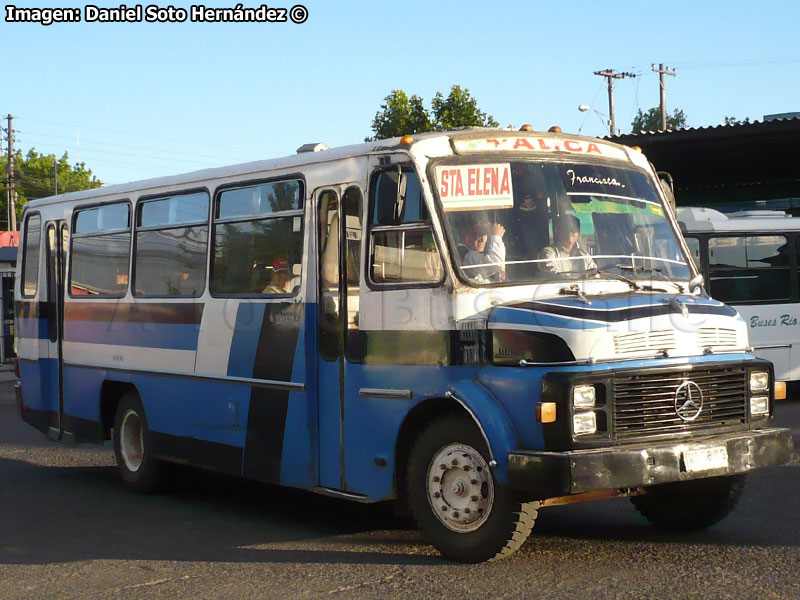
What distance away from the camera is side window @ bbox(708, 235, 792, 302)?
1692 centimetres

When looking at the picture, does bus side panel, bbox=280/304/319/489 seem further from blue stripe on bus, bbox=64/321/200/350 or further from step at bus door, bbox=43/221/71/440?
step at bus door, bbox=43/221/71/440

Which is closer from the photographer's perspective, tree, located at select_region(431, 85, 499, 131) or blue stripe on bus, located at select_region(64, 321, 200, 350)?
blue stripe on bus, located at select_region(64, 321, 200, 350)

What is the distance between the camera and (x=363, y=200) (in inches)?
305

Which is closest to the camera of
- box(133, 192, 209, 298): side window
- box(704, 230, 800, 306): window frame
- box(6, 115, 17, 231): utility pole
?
box(133, 192, 209, 298): side window

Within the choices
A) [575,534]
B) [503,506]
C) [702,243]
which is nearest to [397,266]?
[503,506]

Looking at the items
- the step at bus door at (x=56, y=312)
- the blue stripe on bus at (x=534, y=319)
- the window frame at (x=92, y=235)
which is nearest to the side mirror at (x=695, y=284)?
the blue stripe on bus at (x=534, y=319)

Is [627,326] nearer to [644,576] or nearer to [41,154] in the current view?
[644,576]

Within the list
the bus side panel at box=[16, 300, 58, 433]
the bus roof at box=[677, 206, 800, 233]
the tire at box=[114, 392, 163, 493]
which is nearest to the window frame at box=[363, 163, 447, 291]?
the tire at box=[114, 392, 163, 493]

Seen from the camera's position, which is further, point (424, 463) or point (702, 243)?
point (702, 243)

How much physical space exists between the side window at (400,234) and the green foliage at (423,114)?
32955 millimetres

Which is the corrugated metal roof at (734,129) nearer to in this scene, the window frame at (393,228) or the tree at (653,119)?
the window frame at (393,228)

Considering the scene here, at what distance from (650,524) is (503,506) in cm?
196

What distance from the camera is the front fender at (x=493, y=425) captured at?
6531 mm

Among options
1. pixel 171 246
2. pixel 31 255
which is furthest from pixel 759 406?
pixel 31 255
